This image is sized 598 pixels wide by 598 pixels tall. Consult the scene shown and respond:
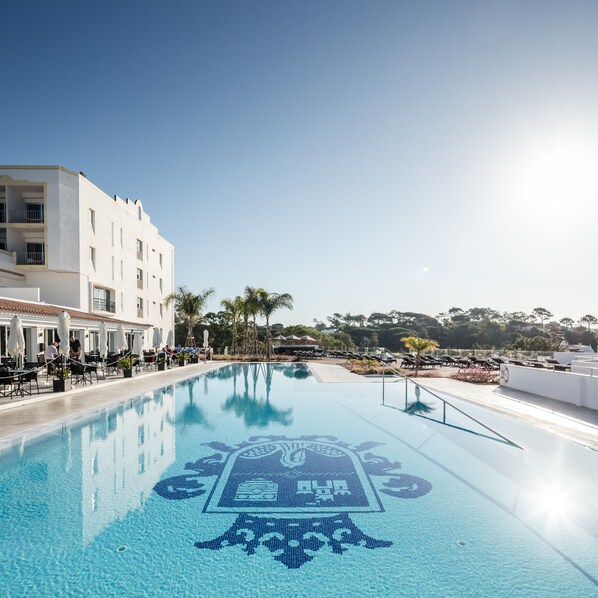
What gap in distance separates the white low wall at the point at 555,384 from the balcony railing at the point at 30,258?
2538cm

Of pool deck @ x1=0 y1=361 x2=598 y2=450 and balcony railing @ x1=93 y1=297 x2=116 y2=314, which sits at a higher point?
balcony railing @ x1=93 y1=297 x2=116 y2=314

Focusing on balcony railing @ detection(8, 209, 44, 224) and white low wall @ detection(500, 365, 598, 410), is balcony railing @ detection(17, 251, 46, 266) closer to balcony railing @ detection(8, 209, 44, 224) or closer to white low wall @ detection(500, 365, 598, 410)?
balcony railing @ detection(8, 209, 44, 224)

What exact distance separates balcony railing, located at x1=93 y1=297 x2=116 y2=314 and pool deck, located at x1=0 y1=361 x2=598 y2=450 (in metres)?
11.2

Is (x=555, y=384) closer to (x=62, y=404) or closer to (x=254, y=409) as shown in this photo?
(x=254, y=409)

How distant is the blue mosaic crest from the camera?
441 centimetres

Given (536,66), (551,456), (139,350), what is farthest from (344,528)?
(139,350)

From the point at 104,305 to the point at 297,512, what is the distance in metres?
25.7

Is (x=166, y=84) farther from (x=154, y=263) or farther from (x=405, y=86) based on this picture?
(x=154, y=263)

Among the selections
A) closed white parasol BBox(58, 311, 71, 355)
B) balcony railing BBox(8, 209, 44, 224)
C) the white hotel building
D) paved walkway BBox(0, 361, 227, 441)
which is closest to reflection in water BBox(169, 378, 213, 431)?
paved walkway BBox(0, 361, 227, 441)

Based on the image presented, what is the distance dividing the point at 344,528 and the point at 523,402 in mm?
9225

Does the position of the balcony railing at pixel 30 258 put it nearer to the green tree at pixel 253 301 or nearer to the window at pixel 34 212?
the window at pixel 34 212

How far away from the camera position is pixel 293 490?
19.0 ft

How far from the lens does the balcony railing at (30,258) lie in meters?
23.6

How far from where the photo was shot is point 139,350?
74.8ft
